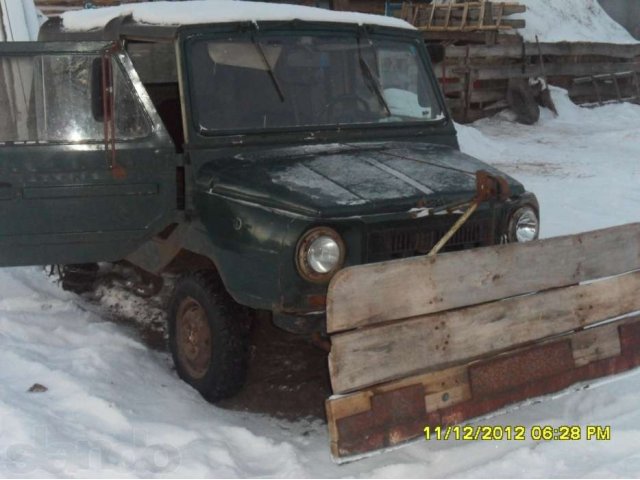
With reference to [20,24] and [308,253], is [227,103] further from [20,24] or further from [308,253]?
[20,24]

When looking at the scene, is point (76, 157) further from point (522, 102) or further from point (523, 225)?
point (522, 102)

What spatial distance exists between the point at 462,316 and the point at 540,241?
570 mm

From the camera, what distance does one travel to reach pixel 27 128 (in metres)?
5.00

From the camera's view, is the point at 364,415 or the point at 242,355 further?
the point at 242,355

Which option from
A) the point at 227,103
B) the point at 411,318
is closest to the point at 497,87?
→ the point at 227,103

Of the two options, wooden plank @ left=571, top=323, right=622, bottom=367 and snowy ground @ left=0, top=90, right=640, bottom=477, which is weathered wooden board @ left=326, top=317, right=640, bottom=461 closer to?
wooden plank @ left=571, top=323, right=622, bottom=367

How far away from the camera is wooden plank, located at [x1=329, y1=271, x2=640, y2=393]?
11.8ft

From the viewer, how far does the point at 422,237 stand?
14.1 feet

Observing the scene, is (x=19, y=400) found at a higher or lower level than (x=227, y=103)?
lower

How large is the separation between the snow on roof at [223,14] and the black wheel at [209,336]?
148 cm

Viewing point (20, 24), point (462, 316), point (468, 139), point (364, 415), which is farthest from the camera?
point (468, 139)

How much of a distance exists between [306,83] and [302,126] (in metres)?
0.28

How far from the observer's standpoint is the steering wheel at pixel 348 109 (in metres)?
5.20

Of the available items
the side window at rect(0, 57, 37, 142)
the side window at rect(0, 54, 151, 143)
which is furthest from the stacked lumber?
the side window at rect(0, 57, 37, 142)
